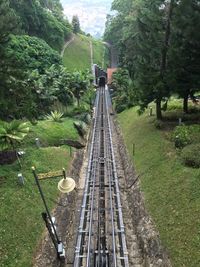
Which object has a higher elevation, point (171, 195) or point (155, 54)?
point (155, 54)

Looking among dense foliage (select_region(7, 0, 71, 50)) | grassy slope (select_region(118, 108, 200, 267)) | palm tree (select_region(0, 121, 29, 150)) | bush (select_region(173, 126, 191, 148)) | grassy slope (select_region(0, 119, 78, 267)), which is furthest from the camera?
dense foliage (select_region(7, 0, 71, 50))

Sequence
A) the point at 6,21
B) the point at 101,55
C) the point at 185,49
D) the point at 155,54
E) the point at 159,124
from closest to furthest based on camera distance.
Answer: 1. the point at 6,21
2. the point at 185,49
3. the point at 159,124
4. the point at 155,54
5. the point at 101,55

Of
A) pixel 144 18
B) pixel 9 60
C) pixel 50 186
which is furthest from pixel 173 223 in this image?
pixel 144 18

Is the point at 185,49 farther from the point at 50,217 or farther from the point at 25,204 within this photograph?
the point at 50,217

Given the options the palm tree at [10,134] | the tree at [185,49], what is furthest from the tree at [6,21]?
the tree at [185,49]

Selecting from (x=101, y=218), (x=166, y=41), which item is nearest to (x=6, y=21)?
(x=166, y=41)

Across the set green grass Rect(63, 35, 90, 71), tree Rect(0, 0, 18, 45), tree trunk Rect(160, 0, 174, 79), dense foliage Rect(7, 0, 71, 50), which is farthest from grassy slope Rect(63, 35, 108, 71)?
tree Rect(0, 0, 18, 45)

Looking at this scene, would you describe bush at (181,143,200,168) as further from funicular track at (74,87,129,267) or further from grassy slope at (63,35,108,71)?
grassy slope at (63,35,108,71)
